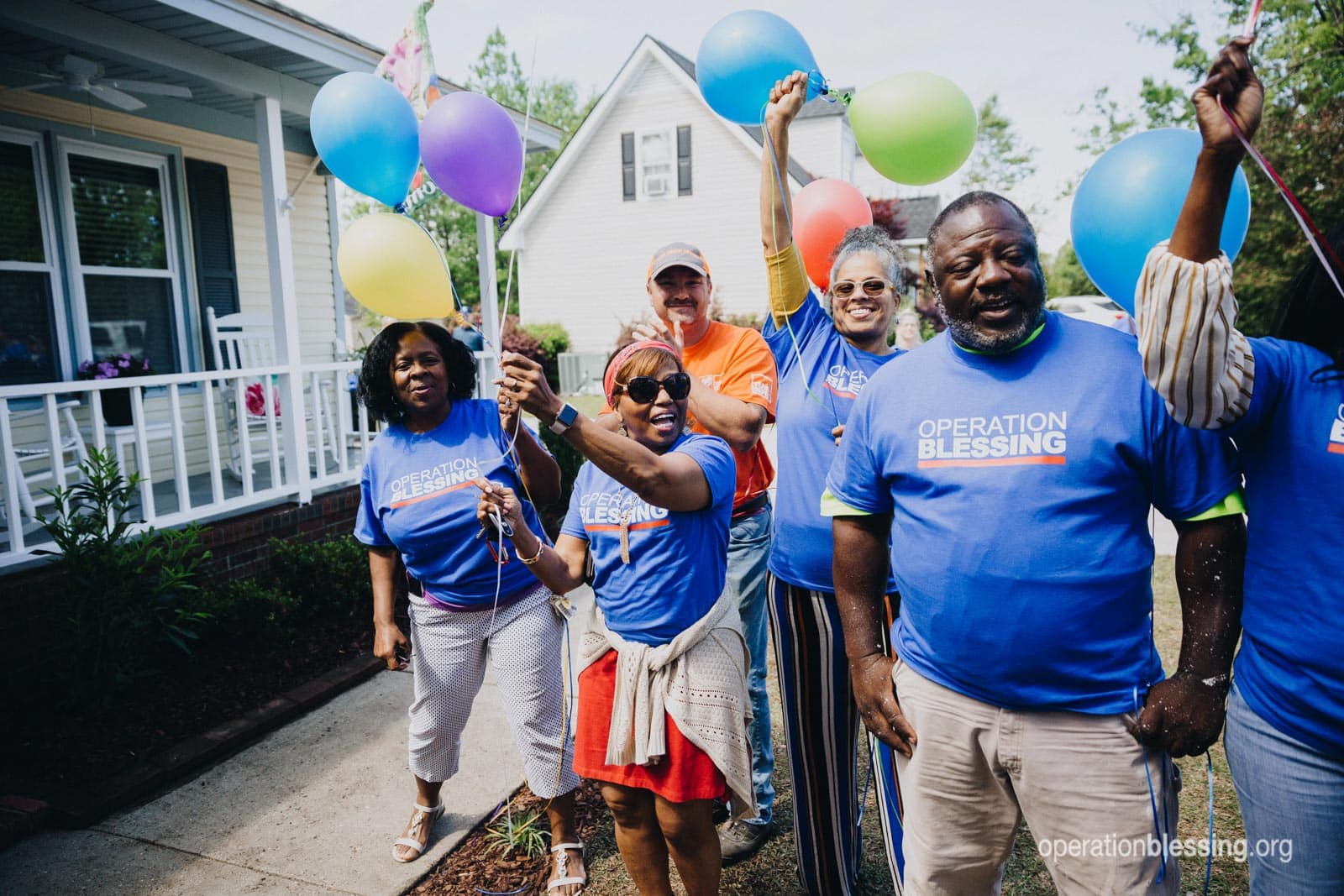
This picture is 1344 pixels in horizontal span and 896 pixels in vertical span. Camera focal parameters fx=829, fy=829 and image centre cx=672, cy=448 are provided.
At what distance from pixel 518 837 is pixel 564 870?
305 mm

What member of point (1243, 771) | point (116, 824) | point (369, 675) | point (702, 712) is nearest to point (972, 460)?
point (1243, 771)

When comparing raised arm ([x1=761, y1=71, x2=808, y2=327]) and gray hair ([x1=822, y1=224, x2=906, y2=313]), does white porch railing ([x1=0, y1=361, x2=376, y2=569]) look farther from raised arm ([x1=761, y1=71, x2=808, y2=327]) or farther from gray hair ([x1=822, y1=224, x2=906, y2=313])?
gray hair ([x1=822, y1=224, x2=906, y2=313])

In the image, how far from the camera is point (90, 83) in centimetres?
522

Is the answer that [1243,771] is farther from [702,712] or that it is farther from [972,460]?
[702,712]

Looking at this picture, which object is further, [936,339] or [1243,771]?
[936,339]

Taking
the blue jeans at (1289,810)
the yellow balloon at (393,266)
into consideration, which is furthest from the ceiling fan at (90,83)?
the blue jeans at (1289,810)

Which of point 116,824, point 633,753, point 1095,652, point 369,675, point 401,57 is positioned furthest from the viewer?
point 401,57

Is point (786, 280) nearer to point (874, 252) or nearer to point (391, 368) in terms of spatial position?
point (874, 252)

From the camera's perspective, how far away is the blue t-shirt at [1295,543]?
140 centimetres

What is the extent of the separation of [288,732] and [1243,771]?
12.1 ft

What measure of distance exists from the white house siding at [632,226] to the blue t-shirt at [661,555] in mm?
14946

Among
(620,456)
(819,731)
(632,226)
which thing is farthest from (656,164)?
(620,456)

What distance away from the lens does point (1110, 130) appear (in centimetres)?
2050

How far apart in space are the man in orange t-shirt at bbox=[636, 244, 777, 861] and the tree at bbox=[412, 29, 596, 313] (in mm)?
28441
